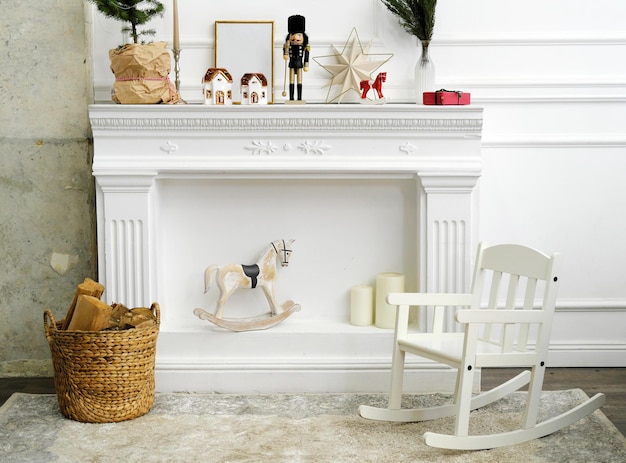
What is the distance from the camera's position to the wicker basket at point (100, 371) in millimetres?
2850

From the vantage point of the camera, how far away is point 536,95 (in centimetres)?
354

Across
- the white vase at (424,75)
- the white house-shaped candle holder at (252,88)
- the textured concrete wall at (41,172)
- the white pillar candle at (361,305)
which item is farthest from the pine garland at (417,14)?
the textured concrete wall at (41,172)

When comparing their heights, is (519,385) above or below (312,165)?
below

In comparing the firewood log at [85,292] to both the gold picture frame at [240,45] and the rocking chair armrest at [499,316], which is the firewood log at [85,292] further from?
the rocking chair armrest at [499,316]

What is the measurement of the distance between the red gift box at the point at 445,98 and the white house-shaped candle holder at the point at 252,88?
2.16ft

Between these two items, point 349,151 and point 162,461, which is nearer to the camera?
point 162,461

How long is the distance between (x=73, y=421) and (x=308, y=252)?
1.17m

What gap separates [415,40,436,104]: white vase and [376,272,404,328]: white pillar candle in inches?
29.2

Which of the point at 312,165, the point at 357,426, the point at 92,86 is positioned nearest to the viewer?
the point at 357,426

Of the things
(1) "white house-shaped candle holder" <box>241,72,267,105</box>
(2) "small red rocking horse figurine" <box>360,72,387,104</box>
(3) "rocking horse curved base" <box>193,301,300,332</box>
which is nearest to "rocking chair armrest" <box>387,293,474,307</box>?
(3) "rocking horse curved base" <box>193,301,300,332</box>

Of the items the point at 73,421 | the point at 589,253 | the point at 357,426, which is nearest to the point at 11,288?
the point at 73,421

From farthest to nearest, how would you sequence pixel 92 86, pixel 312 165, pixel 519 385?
pixel 92 86 → pixel 312 165 → pixel 519 385

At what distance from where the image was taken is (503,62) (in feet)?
11.6

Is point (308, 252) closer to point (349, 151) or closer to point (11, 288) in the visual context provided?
point (349, 151)
